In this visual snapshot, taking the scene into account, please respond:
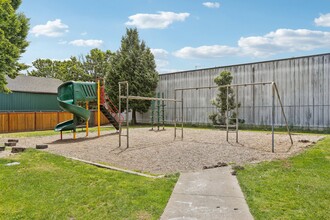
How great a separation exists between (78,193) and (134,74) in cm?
2011

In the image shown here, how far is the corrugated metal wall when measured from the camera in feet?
56.9

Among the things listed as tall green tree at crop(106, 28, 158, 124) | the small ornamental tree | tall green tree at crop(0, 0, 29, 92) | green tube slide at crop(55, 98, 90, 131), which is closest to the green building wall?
tall green tree at crop(106, 28, 158, 124)

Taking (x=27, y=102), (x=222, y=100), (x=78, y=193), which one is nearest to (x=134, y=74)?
(x=222, y=100)

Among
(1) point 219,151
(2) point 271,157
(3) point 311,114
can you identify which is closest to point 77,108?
(1) point 219,151

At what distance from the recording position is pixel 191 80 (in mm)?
24109

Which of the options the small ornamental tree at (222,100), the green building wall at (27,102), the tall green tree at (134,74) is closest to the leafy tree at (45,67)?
the green building wall at (27,102)

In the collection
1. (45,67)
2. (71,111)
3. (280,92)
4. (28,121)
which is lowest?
(28,121)

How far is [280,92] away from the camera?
1889 centimetres

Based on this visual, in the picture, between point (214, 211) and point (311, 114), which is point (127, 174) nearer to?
point (214, 211)

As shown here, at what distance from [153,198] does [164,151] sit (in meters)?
4.97

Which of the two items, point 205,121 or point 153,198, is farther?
point 205,121

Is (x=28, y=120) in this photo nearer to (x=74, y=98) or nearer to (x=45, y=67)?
(x=74, y=98)

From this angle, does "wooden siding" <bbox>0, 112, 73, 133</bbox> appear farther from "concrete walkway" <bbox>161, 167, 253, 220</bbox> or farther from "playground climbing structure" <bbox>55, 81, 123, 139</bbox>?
"concrete walkway" <bbox>161, 167, 253, 220</bbox>

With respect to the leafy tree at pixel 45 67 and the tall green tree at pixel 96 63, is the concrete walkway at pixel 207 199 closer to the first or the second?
the tall green tree at pixel 96 63
